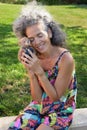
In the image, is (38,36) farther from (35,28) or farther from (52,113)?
(52,113)

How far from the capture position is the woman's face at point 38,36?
305 centimetres

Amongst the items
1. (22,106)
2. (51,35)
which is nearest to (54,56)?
(51,35)

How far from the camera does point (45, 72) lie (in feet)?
10.5

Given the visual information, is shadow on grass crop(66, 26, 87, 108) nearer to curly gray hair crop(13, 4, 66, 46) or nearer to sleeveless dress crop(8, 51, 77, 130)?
sleeveless dress crop(8, 51, 77, 130)

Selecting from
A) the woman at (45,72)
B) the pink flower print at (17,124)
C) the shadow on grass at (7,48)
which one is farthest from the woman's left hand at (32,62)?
the shadow on grass at (7,48)

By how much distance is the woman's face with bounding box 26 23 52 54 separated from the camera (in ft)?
10.0

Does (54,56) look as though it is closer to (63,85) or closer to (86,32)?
(63,85)

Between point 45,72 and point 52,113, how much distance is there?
1.15ft

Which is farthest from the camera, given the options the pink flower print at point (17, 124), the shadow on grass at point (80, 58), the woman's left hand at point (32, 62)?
the shadow on grass at point (80, 58)

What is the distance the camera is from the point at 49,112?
10.2ft

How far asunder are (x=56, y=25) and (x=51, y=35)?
97mm

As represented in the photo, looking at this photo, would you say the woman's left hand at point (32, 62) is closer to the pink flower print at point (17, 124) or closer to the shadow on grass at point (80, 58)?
the pink flower print at point (17, 124)

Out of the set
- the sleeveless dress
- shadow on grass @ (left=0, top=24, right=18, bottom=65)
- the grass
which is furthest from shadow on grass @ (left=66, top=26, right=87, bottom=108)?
the sleeveless dress

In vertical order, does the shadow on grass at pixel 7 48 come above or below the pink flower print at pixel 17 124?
below
